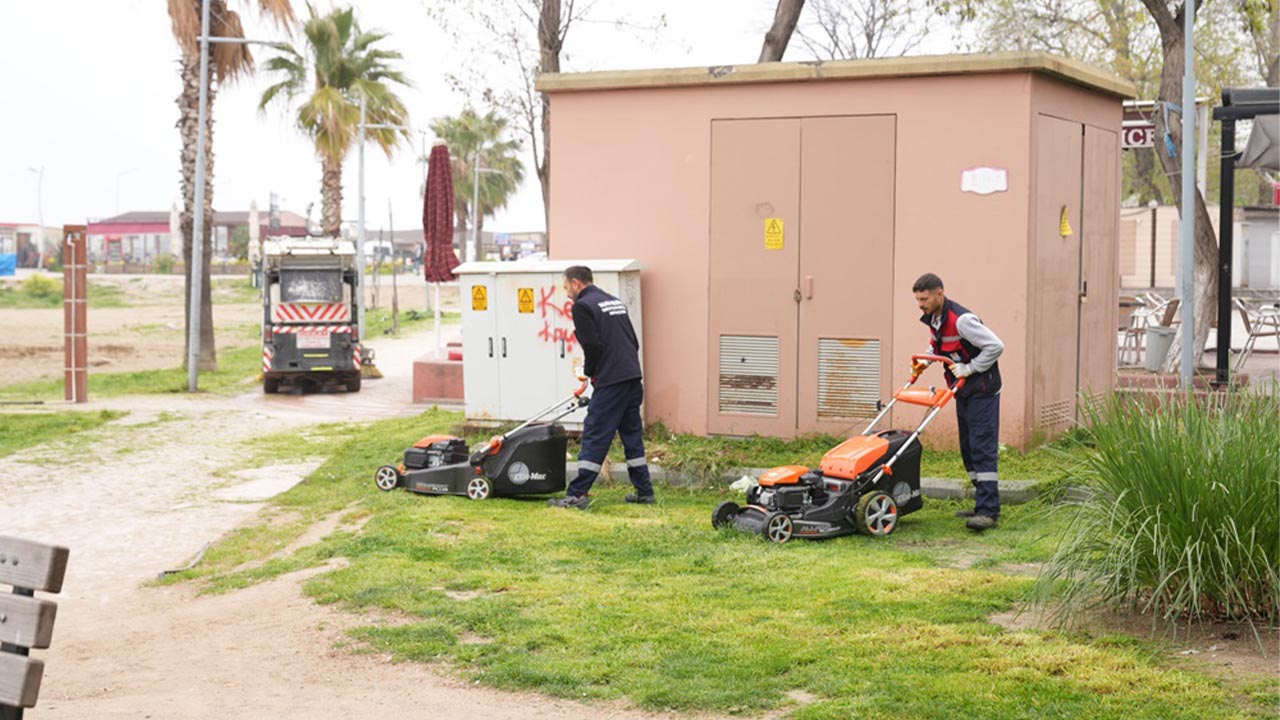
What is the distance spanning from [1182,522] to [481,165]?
259ft

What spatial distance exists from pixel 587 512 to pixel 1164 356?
37.4 feet

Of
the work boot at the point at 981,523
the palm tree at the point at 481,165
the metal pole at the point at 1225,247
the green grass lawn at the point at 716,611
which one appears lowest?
the green grass lawn at the point at 716,611

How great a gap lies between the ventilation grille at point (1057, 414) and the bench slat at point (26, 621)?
9.79 m

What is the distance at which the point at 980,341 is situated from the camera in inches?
381

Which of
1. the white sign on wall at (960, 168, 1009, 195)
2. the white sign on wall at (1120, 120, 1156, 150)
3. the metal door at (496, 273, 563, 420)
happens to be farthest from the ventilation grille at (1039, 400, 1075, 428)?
the white sign on wall at (1120, 120, 1156, 150)

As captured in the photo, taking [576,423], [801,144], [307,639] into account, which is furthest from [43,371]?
[307,639]

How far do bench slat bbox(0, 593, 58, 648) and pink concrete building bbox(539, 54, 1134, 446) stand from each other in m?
9.28

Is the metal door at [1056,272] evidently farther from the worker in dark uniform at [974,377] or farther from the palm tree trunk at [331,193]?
the palm tree trunk at [331,193]

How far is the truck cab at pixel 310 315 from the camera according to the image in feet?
81.4

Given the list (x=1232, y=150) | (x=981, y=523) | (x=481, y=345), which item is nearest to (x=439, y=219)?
(x=481, y=345)

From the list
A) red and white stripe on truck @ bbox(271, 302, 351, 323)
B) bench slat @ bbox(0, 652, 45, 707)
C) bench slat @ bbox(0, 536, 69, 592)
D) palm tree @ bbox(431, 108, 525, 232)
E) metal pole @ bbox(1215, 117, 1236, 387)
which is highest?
palm tree @ bbox(431, 108, 525, 232)

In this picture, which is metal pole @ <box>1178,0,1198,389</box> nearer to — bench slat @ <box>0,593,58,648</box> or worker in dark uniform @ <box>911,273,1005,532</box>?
worker in dark uniform @ <box>911,273,1005,532</box>

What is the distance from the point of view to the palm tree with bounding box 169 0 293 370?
90.1 ft

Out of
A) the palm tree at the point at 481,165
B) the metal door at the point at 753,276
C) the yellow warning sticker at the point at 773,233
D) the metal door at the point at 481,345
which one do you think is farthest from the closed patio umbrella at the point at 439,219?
the palm tree at the point at 481,165
